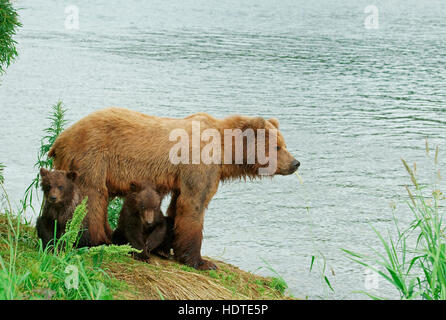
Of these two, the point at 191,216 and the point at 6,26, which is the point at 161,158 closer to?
the point at 191,216

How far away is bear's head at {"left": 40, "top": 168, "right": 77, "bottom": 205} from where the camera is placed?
6082 mm

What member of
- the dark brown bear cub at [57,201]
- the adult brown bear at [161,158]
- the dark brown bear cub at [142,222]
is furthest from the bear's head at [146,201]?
the dark brown bear cub at [57,201]

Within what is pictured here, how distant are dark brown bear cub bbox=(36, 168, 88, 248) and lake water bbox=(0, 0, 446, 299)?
8.42 feet

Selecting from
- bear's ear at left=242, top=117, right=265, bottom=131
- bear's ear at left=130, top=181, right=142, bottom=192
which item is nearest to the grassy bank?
bear's ear at left=130, top=181, right=142, bottom=192

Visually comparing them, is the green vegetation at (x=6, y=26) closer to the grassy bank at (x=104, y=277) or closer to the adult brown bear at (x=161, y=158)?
the adult brown bear at (x=161, y=158)

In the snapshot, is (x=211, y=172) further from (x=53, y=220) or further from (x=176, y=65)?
(x=176, y=65)

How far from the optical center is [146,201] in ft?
21.1

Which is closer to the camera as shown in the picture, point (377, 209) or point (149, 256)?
point (149, 256)

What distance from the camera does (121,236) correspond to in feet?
22.6

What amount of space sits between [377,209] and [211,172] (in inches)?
154

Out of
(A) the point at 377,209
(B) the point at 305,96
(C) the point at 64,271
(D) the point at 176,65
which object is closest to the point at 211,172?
(C) the point at 64,271

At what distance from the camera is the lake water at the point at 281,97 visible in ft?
30.3

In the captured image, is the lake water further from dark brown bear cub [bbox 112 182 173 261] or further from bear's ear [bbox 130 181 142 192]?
bear's ear [bbox 130 181 142 192]

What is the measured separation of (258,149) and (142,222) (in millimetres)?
1356
